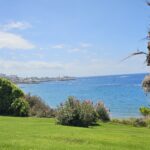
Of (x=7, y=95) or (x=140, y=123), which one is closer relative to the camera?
(x=140, y=123)

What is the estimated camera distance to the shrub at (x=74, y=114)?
27203mm

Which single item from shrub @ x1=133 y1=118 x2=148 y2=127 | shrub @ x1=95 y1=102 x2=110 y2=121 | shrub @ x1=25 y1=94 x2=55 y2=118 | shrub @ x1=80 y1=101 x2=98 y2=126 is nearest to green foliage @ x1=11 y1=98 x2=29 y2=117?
shrub @ x1=25 y1=94 x2=55 y2=118

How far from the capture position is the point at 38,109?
37.8 metres

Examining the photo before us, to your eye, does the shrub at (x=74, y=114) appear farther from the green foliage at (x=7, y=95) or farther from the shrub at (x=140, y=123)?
the green foliage at (x=7, y=95)

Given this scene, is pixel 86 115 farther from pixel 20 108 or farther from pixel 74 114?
pixel 20 108

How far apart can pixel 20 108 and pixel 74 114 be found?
30.7 feet

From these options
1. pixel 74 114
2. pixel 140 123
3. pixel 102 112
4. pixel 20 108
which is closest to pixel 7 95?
pixel 20 108

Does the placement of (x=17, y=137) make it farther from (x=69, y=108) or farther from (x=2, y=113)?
(x=2, y=113)

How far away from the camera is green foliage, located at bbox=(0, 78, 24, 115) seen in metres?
36.2

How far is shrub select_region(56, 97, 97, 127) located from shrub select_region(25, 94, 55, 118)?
26.8ft

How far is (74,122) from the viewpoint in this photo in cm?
2762

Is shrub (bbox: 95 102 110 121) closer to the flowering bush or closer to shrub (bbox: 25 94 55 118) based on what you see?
shrub (bbox: 25 94 55 118)

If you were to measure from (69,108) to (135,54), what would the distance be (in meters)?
12.0

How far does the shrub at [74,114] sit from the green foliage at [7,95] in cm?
933
